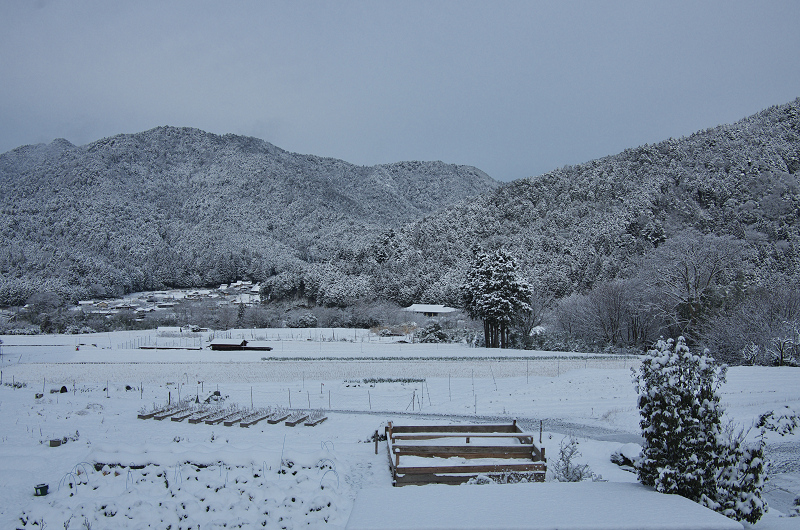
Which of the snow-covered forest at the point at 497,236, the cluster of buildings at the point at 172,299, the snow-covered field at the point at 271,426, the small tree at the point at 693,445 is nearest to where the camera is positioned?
the small tree at the point at 693,445

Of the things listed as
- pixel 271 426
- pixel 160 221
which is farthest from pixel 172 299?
pixel 271 426

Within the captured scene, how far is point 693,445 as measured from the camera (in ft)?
24.7

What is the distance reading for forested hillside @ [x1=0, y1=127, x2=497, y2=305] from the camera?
4409 inches

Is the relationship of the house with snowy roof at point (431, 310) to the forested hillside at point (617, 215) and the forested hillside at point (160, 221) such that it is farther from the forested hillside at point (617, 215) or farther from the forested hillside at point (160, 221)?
the forested hillside at point (160, 221)

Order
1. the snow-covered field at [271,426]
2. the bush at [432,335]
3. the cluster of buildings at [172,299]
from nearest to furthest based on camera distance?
the snow-covered field at [271,426] → the bush at [432,335] → the cluster of buildings at [172,299]

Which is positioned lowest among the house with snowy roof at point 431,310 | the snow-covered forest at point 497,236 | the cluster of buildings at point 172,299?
the house with snowy roof at point 431,310

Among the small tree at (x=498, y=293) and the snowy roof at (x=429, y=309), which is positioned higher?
the small tree at (x=498, y=293)

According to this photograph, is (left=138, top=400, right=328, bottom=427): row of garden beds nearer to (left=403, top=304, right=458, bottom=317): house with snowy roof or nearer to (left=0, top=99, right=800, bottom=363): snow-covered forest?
(left=0, top=99, right=800, bottom=363): snow-covered forest

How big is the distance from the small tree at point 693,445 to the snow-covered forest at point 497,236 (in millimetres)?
26377

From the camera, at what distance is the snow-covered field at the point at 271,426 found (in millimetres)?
9312

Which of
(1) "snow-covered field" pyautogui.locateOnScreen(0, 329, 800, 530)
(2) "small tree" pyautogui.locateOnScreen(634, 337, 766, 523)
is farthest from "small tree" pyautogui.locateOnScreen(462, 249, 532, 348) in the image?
(2) "small tree" pyautogui.locateOnScreen(634, 337, 766, 523)

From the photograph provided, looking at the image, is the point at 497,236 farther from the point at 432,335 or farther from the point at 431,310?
the point at 432,335

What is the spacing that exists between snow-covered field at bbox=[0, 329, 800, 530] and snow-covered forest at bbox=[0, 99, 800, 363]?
471 inches

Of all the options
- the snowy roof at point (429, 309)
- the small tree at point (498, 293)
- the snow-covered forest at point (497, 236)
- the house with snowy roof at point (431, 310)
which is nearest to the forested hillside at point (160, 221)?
the snow-covered forest at point (497, 236)
